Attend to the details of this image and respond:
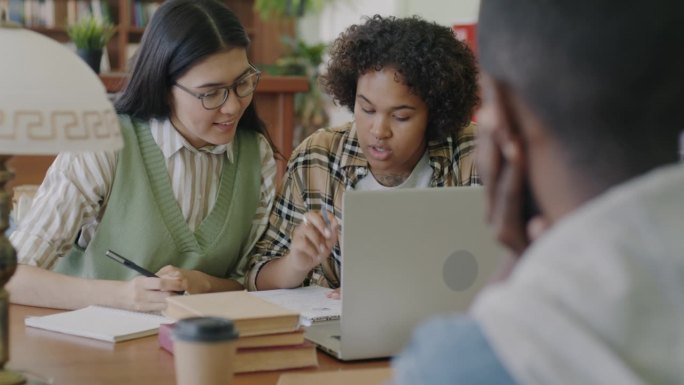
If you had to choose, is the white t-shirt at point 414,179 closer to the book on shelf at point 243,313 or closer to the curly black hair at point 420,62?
the curly black hair at point 420,62

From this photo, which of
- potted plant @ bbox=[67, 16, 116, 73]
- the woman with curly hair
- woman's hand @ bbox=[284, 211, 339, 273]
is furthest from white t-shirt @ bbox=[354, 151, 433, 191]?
potted plant @ bbox=[67, 16, 116, 73]

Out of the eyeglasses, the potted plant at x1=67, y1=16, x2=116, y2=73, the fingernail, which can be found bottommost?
the potted plant at x1=67, y1=16, x2=116, y2=73

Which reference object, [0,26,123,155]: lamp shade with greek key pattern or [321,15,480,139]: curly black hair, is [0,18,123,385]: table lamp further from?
[321,15,480,139]: curly black hair

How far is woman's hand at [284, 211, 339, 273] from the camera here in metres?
1.81

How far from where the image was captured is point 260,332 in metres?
1.40

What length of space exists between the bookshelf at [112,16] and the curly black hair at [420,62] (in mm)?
4774

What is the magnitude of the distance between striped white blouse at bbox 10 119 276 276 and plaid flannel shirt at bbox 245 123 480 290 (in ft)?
0.16

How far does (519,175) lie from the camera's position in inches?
28.7

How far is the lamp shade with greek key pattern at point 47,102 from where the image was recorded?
1.18 meters

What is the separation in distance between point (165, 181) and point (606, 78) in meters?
1.49

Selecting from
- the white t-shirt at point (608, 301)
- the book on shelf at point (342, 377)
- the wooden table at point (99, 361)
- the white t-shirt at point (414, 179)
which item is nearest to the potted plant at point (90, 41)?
the white t-shirt at point (414, 179)

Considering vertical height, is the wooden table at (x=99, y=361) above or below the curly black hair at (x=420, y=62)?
below

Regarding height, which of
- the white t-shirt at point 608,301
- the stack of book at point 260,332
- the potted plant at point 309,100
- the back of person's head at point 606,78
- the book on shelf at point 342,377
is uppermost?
the back of person's head at point 606,78

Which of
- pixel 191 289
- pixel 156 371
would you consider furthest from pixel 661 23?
pixel 191 289
